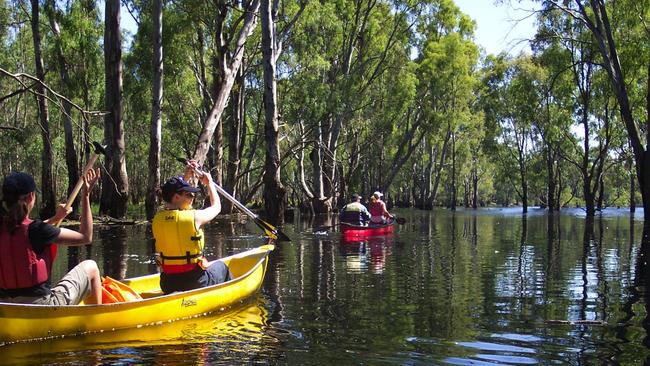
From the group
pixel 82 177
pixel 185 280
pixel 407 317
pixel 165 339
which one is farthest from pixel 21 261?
pixel 407 317

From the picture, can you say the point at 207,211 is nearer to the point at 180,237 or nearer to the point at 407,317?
the point at 180,237

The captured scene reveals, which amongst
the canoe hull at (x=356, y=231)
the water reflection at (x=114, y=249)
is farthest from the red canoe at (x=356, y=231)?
the water reflection at (x=114, y=249)

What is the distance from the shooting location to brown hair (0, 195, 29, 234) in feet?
19.1

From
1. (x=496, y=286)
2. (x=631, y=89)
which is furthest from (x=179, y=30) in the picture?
(x=631, y=89)

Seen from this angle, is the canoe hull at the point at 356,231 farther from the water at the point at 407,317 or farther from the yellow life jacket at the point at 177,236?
the yellow life jacket at the point at 177,236

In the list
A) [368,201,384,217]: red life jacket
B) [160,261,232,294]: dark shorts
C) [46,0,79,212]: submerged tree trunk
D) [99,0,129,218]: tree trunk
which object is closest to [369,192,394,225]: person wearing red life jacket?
[368,201,384,217]: red life jacket

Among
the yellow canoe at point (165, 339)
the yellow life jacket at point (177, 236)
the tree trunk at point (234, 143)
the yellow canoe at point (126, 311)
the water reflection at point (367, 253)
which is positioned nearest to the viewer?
the yellow canoe at point (165, 339)

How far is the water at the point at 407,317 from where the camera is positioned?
608 cm

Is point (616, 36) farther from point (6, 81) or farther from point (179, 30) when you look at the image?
point (6, 81)

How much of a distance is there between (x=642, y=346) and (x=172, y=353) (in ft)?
14.9

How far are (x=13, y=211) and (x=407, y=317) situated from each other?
4.51 metres

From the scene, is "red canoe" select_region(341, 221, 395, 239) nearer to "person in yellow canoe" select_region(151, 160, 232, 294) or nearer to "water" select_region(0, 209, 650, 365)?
"water" select_region(0, 209, 650, 365)

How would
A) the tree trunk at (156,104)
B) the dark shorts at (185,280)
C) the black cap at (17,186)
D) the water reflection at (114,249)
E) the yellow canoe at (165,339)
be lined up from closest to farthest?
1. the black cap at (17,186)
2. the yellow canoe at (165,339)
3. the dark shorts at (185,280)
4. the water reflection at (114,249)
5. the tree trunk at (156,104)

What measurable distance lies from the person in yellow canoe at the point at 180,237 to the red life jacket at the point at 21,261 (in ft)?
5.25
